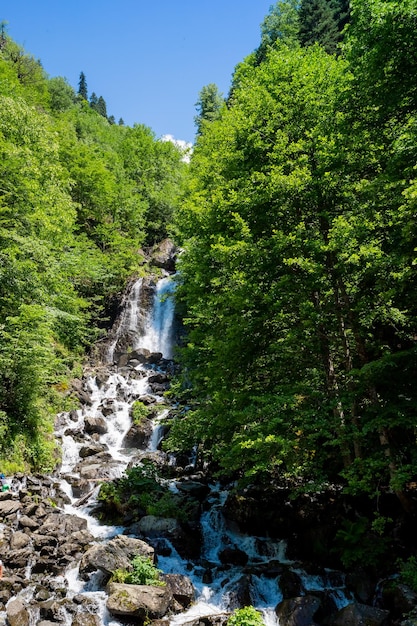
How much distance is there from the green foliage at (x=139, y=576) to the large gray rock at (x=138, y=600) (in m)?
0.25

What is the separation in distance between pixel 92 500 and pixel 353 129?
44.5 ft

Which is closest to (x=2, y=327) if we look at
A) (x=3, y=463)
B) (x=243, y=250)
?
(x=3, y=463)

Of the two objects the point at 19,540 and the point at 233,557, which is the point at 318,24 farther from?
the point at 19,540

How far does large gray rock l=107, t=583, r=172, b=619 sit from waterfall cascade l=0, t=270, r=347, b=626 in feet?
0.91

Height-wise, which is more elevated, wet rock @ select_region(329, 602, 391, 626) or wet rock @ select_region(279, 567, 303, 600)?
wet rock @ select_region(329, 602, 391, 626)

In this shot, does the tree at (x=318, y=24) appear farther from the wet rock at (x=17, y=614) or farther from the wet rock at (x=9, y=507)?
the wet rock at (x=17, y=614)

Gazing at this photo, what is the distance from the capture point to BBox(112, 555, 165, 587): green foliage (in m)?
9.23

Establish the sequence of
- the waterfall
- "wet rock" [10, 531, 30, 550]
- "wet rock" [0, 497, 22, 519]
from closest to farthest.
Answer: "wet rock" [10, 531, 30, 550] < "wet rock" [0, 497, 22, 519] < the waterfall

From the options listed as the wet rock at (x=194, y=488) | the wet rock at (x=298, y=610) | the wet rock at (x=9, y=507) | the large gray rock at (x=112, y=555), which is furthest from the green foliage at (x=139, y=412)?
the wet rock at (x=298, y=610)

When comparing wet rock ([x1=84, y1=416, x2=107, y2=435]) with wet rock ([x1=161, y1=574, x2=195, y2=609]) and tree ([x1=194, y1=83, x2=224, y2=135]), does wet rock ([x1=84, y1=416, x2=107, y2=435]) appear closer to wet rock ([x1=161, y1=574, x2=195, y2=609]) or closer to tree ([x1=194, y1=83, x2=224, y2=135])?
wet rock ([x1=161, y1=574, x2=195, y2=609])

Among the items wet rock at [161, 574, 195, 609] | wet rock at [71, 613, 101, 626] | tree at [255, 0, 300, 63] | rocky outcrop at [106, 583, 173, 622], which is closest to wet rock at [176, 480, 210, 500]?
wet rock at [161, 574, 195, 609]

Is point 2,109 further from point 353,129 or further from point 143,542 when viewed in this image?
point 143,542

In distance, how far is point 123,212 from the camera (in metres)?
34.6

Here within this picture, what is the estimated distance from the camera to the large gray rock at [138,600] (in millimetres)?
8328
